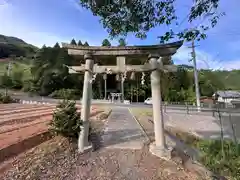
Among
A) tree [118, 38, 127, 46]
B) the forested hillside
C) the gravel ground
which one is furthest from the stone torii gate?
the forested hillside

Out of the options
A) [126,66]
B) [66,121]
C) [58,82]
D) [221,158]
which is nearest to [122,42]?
[126,66]

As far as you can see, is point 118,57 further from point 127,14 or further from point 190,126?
point 190,126

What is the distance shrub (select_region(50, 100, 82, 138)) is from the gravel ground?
0.89 feet

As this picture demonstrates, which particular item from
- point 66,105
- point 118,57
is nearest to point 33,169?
point 66,105

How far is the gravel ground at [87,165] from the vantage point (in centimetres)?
360

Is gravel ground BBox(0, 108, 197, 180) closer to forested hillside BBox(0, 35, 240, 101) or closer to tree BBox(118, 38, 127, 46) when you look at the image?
tree BBox(118, 38, 127, 46)

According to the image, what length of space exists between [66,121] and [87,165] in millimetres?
1135

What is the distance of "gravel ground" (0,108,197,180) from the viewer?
360cm

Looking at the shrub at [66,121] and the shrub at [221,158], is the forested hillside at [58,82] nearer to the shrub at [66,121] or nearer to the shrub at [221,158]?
the shrub at [221,158]

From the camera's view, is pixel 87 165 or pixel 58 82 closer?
pixel 87 165

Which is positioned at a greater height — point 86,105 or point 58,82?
point 58,82

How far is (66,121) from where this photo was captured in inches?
189

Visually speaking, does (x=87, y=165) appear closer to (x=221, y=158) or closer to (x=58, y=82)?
(x=221, y=158)

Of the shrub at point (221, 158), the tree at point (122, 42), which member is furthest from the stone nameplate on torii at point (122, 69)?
the shrub at point (221, 158)
